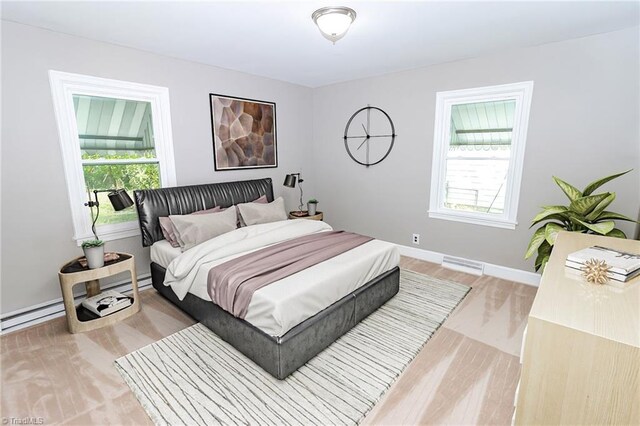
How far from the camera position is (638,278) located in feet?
4.51

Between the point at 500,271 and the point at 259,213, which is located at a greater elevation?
the point at 259,213

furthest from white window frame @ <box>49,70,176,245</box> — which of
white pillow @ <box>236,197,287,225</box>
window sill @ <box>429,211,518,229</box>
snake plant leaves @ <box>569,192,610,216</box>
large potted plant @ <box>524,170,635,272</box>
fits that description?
snake plant leaves @ <box>569,192,610,216</box>

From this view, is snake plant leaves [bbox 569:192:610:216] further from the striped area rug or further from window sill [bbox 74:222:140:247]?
window sill [bbox 74:222:140:247]

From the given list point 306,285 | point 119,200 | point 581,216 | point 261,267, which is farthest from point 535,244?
point 119,200

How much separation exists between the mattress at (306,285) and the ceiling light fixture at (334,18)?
181 centimetres

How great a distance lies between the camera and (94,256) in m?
2.58

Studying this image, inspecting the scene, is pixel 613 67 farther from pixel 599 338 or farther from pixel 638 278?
pixel 599 338

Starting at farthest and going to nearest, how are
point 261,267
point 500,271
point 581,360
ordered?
point 500,271 → point 261,267 → point 581,360

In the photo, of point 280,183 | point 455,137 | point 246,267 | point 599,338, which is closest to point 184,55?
point 280,183

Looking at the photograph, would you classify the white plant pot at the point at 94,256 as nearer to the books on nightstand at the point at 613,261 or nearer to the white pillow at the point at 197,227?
the white pillow at the point at 197,227

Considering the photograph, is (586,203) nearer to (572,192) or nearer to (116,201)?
(572,192)

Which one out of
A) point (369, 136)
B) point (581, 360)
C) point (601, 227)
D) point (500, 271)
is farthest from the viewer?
point (369, 136)

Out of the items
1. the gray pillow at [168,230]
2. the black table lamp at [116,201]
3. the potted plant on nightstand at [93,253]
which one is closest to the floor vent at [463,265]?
the gray pillow at [168,230]

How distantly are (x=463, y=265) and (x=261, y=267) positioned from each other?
2.70 m
